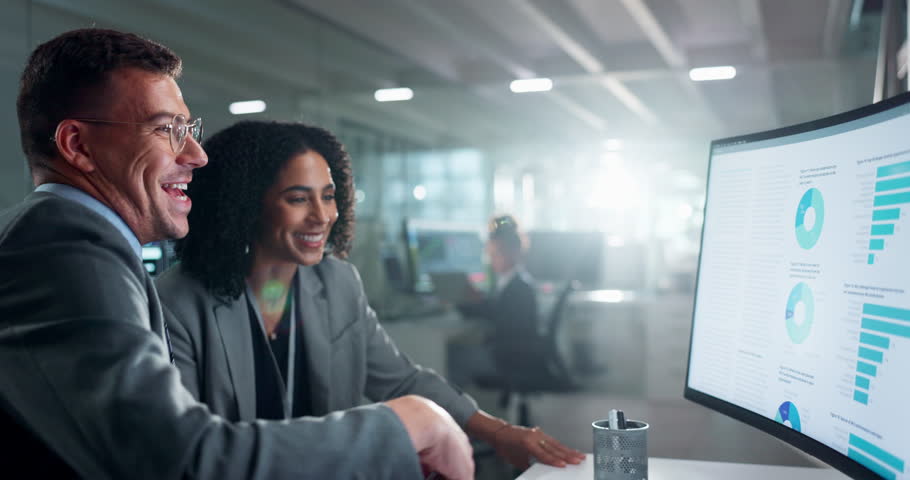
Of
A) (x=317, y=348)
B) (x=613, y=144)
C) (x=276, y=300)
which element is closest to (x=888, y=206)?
(x=317, y=348)

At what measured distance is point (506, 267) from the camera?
4.18 metres

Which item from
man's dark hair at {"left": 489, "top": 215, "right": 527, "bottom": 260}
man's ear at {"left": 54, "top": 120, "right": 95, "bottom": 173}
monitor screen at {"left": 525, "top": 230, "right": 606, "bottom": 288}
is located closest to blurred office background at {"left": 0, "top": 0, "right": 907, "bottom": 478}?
monitor screen at {"left": 525, "top": 230, "right": 606, "bottom": 288}

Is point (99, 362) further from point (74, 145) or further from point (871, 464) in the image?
point (871, 464)

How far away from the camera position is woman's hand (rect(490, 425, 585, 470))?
3.94 feet

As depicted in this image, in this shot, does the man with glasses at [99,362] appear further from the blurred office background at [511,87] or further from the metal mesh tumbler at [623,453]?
the blurred office background at [511,87]

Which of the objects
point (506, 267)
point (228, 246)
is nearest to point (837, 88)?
point (506, 267)

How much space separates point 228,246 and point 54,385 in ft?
3.09

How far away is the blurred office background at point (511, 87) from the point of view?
10.2ft

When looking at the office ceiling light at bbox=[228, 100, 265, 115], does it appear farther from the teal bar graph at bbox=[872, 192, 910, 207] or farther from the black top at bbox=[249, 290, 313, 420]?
the teal bar graph at bbox=[872, 192, 910, 207]

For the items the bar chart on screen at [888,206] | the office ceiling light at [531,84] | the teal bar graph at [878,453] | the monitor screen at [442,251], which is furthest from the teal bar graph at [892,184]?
the office ceiling light at [531,84]

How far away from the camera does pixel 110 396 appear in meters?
0.70

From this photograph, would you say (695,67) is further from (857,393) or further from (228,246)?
(857,393)

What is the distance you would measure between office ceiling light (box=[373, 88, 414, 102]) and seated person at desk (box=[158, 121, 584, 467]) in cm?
487

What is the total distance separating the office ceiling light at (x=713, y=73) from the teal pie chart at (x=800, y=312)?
587 cm
